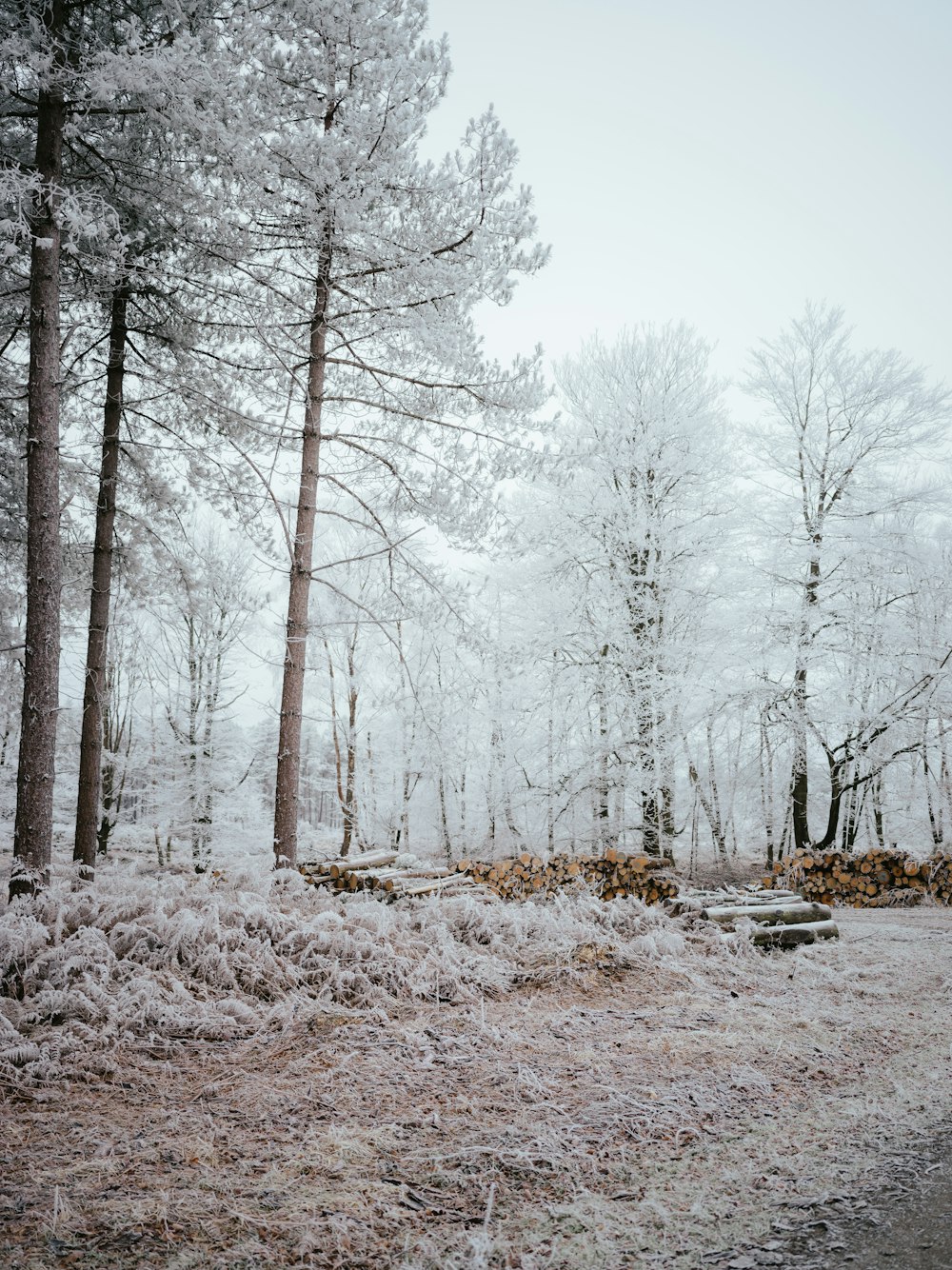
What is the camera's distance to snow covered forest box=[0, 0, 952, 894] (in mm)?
6145

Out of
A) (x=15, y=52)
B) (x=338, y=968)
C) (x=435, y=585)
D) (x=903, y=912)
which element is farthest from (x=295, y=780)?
(x=903, y=912)

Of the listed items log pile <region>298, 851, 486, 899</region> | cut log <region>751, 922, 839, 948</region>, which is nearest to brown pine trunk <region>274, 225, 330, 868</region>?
log pile <region>298, 851, 486, 899</region>

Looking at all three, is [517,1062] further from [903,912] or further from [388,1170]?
[903,912]

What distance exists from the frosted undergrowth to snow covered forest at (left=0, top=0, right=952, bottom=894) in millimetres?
1512

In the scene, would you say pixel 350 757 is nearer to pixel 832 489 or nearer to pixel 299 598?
pixel 299 598

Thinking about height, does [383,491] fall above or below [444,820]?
above

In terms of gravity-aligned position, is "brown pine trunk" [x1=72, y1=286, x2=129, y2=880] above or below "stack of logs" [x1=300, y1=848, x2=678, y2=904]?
above

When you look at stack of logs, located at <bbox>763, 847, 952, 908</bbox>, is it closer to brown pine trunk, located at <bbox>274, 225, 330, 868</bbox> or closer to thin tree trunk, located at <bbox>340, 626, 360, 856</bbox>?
brown pine trunk, located at <bbox>274, 225, 330, 868</bbox>

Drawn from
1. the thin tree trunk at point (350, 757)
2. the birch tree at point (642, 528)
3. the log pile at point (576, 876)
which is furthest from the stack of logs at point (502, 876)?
the thin tree trunk at point (350, 757)

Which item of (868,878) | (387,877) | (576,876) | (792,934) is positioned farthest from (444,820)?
(792,934)

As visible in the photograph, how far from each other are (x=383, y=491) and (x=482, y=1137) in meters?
6.79

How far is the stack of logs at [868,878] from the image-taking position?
10094 millimetres

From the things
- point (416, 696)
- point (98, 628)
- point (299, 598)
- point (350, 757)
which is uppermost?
point (299, 598)

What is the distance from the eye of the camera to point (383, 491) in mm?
8195
